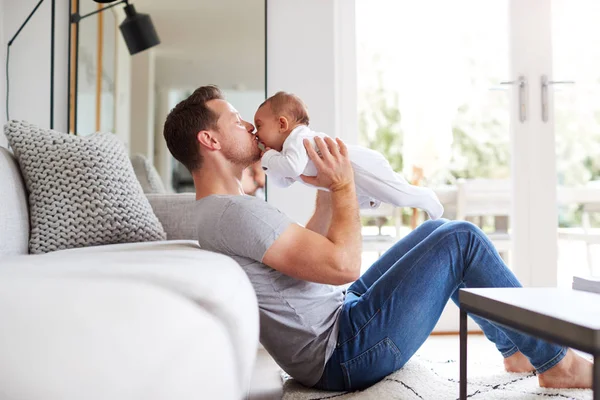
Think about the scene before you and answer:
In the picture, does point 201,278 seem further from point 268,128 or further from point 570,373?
point 570,373

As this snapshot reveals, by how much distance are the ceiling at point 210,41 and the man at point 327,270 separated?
134 cm

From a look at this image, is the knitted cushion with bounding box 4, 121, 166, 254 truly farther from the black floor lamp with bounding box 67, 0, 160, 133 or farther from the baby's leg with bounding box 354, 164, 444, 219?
the black floor lamp with bounding box 67, 0, 160, 133

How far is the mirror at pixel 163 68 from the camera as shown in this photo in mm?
3121

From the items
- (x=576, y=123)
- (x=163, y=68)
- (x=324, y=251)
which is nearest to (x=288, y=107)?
(x=324, y=251)

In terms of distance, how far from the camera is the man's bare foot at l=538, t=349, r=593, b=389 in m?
1.72

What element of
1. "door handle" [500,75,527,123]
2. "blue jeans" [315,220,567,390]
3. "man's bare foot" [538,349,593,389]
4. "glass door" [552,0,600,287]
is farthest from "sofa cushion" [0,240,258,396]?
"glass door" [552,0,600,287]

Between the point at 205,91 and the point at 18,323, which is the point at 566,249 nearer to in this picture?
the point at 205,91

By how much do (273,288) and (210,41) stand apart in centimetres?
200

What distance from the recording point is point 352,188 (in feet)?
5.42

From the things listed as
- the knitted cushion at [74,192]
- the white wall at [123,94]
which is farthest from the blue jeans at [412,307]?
the white wall at [123,94]

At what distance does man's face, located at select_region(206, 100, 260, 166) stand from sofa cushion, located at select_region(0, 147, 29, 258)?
2.10 ft

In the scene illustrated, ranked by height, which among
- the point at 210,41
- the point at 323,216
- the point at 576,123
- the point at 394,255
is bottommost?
the point at 394,255

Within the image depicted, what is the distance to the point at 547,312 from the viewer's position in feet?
3.35

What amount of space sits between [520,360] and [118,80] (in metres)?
2.40
